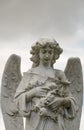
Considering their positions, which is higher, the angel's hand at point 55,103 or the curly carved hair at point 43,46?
the curly carved hair at point 43,46

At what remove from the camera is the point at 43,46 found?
43.4 ft

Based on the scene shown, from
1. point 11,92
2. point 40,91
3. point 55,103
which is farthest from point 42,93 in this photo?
point 11,92

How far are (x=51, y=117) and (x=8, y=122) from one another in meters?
1.41

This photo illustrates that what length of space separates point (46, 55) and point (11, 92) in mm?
1492

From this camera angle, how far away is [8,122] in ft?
Result: 45.5

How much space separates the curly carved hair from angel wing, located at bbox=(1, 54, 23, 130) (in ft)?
2.15

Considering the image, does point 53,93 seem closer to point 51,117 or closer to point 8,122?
point 51,117

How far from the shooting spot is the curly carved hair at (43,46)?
43.5 ft

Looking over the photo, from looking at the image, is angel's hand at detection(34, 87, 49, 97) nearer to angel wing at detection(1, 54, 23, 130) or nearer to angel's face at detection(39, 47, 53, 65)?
angel's face at detection(39, 47, 53, 65)

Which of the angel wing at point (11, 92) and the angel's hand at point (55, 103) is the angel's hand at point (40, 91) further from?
the angel wing at point (11, 92)

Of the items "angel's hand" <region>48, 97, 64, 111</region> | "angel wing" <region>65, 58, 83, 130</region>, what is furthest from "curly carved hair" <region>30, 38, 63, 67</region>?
"angel's hand" <region>48, 97, 64, 111</region>

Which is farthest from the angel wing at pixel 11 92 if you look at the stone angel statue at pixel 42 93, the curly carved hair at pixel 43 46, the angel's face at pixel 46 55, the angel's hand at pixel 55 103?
the angel's hand at pixel 55 103

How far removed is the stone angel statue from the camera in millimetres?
12906

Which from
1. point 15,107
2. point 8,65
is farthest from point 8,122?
point 8,65
